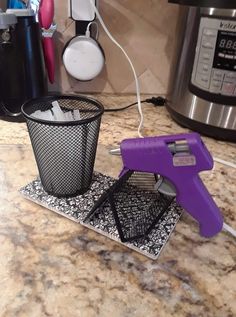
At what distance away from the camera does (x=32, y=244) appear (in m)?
0.37

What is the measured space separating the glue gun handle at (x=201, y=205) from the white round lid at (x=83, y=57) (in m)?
0.50

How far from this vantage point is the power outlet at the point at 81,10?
74 cm

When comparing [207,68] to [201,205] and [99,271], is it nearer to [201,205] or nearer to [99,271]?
[201,205]

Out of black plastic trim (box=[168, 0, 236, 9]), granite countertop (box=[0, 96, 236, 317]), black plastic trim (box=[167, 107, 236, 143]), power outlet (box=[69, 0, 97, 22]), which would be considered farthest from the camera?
power outlet (box=[69, 0, 97, 22])

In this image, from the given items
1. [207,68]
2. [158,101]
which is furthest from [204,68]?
[158,101]

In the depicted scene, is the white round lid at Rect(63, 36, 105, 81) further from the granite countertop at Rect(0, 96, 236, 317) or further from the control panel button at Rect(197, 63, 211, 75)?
the granite countertop at Rect(0, 96, 236, 317)

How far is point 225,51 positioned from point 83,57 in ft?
1.17

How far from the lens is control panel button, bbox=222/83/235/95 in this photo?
1.92 ft

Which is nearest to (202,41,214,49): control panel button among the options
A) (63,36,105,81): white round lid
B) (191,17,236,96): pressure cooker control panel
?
(191,17,236,96): pressure cooker control panel

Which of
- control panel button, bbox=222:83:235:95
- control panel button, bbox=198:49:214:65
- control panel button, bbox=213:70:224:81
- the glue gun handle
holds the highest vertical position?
control panel button, bbox=198:49:214:65

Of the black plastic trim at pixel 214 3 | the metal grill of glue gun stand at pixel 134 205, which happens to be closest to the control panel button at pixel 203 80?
the black plastic trim at pixel 214 3

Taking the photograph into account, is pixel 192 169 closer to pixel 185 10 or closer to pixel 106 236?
pixel 106 236

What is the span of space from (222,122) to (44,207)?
410mm

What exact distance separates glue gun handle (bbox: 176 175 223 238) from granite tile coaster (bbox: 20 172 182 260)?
42 mm
